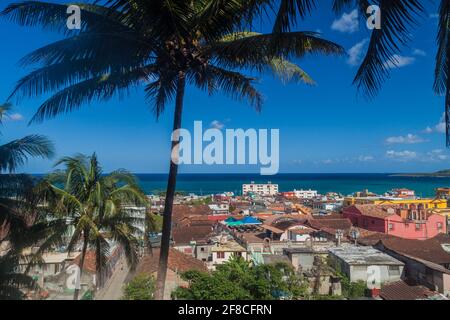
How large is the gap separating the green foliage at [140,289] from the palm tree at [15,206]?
192cm

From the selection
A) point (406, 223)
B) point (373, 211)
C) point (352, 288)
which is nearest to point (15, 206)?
point (352, 288)

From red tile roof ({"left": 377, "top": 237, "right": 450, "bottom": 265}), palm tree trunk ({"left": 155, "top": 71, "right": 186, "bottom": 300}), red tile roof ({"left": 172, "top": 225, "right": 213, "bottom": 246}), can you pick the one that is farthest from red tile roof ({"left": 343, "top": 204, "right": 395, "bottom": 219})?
palm tree trunk ({"left": 155, "top": 71, "right": 186, "bottom": 300})

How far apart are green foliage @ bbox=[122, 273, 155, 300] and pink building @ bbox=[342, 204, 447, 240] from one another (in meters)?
24.2

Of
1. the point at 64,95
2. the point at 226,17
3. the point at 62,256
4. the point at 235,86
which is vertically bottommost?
the point at 62,256

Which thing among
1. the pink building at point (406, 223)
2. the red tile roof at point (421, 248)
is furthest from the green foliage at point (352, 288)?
the pink building at point (406, 223)

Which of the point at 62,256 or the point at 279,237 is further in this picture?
the point at 279,237

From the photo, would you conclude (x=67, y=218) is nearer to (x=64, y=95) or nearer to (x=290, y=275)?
(x=64, y=95)

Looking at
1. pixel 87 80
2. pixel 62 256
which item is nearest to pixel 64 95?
pixel 87 80

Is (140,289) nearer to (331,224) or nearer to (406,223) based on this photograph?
(331,224)

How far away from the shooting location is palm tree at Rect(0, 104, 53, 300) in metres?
4.87

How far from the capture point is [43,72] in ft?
14.7

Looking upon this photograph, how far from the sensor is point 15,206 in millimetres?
5027

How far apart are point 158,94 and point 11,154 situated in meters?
2.45

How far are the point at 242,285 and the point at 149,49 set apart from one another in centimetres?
515
